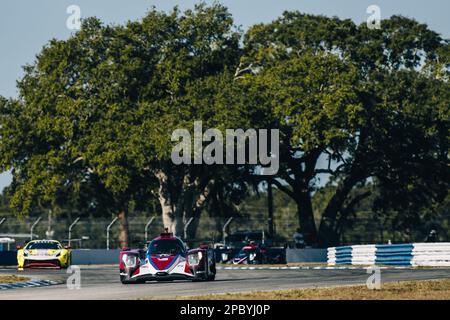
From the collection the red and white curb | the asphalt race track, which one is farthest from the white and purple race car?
the red and white curb

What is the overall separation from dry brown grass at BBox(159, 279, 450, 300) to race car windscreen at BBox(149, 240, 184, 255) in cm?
522

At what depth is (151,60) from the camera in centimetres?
6103

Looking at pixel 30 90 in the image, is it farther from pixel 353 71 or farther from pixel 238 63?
pixel 353 71

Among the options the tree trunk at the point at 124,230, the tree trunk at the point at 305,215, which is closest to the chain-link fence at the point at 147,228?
the tree trunk at the point at 124,230

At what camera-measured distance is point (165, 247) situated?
26062 millimetres

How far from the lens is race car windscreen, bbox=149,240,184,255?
1021 inches

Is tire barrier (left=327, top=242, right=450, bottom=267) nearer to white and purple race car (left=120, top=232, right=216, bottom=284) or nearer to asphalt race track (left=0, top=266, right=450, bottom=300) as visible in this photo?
asphalt race track (left=0, top=266, right=450, bottom=300)

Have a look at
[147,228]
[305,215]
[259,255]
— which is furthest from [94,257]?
[305,215]

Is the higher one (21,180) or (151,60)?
(151,60)

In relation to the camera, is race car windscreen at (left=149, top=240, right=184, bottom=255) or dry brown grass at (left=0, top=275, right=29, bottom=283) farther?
dry brown grass at (left=0, top=275, right=29, bottom=283)

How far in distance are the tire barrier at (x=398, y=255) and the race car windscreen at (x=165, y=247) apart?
42.5 feet

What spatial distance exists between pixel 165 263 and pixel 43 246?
1286 cm
